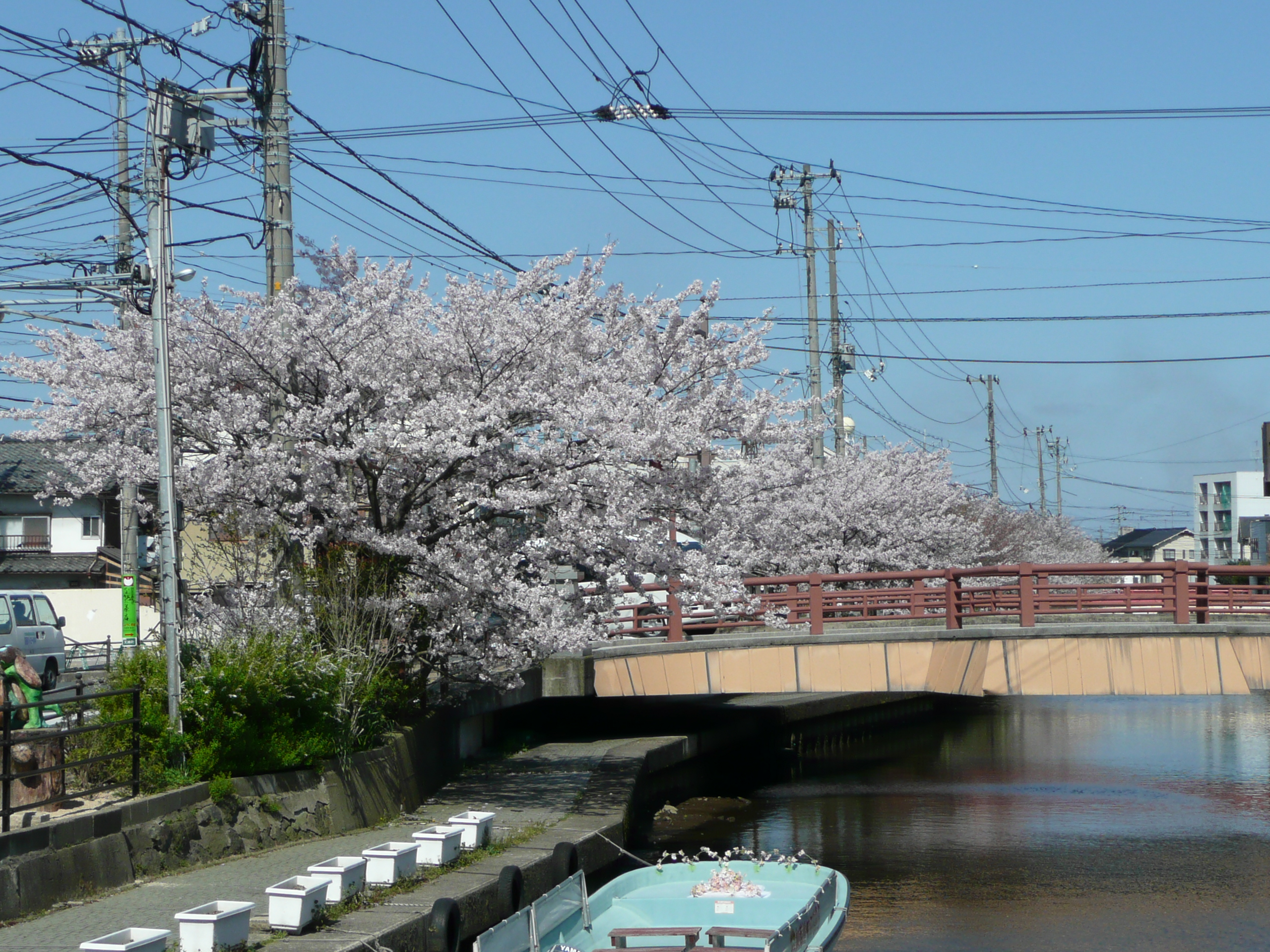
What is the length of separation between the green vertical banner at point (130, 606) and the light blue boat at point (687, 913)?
1406cm

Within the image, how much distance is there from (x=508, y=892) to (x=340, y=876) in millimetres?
2130

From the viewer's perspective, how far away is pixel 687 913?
12703mm

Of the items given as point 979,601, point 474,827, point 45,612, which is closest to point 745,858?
point 474,827

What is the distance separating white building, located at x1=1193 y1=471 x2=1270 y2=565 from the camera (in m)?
109

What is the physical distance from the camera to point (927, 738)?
121 ft

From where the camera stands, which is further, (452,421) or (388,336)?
(388,336)

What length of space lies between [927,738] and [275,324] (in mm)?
26788

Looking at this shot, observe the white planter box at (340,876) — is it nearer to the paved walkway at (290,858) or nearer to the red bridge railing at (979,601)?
the paved walkway at (290,858)

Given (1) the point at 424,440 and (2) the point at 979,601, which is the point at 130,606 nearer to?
(1) the point at 424,440

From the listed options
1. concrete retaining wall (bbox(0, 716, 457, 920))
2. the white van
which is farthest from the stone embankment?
the white van

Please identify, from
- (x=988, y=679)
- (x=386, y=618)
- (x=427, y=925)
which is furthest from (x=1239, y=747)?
(x=427, y=925)

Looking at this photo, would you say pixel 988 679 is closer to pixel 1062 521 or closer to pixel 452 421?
pixel 452 421

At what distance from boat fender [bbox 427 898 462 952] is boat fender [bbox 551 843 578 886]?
293 centimetres

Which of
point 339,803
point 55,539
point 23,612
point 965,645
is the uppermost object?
point 55,539
